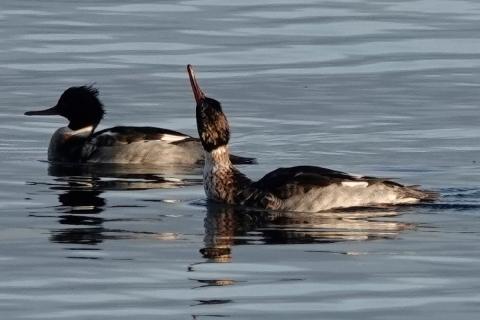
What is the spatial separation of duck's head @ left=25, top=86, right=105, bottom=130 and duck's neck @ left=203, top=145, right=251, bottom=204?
5.73m

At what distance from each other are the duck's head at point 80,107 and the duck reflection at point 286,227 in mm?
6134

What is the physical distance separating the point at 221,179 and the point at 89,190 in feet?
7.08

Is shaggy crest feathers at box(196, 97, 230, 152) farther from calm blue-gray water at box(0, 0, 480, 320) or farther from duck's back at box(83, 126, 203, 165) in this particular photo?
duck's back at box(83, 126, 203, 165)

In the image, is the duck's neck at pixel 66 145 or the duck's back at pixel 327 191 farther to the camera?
the duck's neck at pixel 66 145

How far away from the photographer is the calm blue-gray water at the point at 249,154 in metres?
13.9

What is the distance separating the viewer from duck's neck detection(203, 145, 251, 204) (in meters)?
18.8

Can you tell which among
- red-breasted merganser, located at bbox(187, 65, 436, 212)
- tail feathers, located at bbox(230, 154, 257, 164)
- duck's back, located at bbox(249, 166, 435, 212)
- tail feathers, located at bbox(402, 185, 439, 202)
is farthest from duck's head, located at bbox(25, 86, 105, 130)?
tail feathers, located at bbox(402, 185, 439, 202)

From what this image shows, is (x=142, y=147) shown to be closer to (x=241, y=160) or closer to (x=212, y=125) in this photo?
(x=241, y=160)

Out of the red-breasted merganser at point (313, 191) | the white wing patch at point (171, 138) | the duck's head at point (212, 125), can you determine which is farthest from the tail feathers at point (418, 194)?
the white wing patch at point (171, 138)

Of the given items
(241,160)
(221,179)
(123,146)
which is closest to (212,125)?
(221,179)

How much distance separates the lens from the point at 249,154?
74.7 feet

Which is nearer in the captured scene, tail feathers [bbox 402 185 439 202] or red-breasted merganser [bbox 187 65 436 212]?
red-breasted merganser [bbox 187 65 436 212]

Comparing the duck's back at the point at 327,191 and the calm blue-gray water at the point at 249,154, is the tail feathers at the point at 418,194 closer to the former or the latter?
the duck's back at the point at 327,191

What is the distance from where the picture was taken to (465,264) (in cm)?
1495
